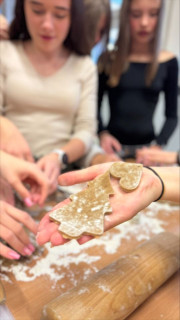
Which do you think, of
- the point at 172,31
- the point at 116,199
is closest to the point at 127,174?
the point at 116,199

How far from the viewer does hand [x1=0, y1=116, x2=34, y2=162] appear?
858mm

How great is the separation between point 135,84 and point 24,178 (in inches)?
36.1

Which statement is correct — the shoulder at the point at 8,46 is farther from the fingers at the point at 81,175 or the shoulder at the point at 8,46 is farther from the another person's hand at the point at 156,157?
the fingers at the point at 81,175

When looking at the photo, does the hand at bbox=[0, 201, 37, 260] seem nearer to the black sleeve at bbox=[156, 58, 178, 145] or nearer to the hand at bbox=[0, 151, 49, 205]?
the hand at bbox=[0, 151, 49, 205]

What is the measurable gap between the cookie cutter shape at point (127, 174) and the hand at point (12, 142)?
0.39 m

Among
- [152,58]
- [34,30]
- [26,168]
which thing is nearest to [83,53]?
[34,30]

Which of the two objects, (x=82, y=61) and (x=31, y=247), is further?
(x=82, y=61)

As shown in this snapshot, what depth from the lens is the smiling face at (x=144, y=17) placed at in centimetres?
125

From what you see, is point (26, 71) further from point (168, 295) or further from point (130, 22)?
point (168, 295)

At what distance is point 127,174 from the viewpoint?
551 millimetres

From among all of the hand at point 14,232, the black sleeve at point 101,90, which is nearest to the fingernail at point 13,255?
the hand at point 14,232

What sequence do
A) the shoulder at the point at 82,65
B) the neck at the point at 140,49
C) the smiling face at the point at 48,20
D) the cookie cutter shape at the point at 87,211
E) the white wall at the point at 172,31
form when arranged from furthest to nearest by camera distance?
the white wall at the point at 172,31
the neck at the point at 140,49
the shoulder at the point at 82,65
the smiling face at the point at 48,20
the cookie cutter shape at the point at 87,211

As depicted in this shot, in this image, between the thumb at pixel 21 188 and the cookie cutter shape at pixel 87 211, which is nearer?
the cookie cutter shape at pixel 87 211

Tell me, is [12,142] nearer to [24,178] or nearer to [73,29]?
[24,178]
